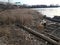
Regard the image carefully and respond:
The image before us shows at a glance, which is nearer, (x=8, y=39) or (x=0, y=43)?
(x=0, y=43)

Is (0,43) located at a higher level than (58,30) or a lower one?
higher

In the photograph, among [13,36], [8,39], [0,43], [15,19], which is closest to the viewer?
[0,43]

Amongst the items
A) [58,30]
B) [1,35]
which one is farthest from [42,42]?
[58,30]

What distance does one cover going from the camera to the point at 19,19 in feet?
58.5

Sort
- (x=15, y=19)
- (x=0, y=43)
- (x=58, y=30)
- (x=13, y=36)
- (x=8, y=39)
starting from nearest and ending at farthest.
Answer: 1. (x=0, y=43)
2. (x=8, y=39)
3. (x=13, y=36)
4. (x=58, y=30)
5. (x=15, y=19)

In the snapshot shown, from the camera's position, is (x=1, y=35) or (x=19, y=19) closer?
(x=1, y=35)

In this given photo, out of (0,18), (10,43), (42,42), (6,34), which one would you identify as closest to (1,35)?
(6,34)

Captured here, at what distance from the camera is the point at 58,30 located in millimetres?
16406

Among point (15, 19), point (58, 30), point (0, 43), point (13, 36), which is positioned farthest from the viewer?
point (15, 19)

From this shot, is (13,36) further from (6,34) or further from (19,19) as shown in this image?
(19,19)

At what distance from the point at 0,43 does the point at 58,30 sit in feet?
26.1

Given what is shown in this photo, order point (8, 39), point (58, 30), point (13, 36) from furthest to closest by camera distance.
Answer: point (58, 30), point (13, 36), point (8, 39)

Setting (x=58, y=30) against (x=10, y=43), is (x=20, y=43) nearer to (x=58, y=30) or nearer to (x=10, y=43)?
(x=10, y=43)

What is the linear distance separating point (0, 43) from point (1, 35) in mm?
1720
